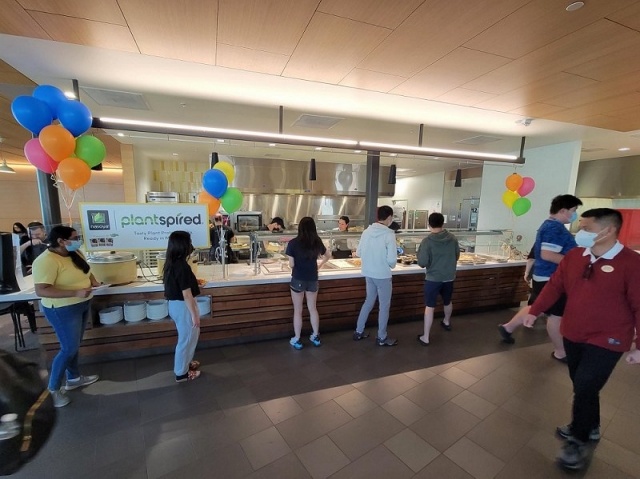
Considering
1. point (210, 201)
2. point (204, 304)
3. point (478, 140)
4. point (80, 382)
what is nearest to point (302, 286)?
point (204, 304)

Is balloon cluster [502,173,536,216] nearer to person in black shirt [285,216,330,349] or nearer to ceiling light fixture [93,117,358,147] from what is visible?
ceiling light fixture [93,117,358,147]

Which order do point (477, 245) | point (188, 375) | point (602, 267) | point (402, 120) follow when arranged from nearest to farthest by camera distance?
point (602, 267), point (188, 375), point (402, 120), point (477, 245)

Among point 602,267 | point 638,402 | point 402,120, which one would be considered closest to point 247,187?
point 402,120

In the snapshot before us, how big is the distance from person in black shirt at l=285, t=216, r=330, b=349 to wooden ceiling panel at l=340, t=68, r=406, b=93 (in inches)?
57.5

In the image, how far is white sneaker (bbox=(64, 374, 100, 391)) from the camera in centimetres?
244

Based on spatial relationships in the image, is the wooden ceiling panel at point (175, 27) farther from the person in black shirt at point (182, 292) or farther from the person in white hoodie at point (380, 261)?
the person in white hoodie at point (380, 261)

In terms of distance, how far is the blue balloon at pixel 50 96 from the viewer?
2338 millimetres

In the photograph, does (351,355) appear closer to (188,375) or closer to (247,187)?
(188,375)

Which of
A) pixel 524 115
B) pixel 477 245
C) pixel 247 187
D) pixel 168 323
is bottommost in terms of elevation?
pixel 168 323

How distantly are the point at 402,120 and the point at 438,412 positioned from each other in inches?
144

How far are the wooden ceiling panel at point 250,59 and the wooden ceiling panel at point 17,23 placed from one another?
119 cm

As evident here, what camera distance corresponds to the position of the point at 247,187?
666cm

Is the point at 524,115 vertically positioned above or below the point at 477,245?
above

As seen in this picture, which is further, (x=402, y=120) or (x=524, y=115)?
(x=402, y=120)
